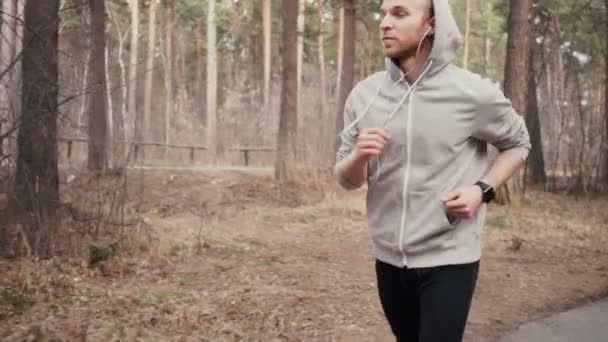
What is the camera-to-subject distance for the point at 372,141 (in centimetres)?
229

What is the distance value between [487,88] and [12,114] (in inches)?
216

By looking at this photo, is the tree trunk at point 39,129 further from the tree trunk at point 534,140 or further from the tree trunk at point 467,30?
the tree trunk at point 467,30

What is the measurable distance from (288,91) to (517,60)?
18.5 ft

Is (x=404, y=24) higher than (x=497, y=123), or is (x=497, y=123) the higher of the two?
(x=404, y=24)

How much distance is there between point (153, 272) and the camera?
689 cm

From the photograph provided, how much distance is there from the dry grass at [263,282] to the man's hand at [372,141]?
2.97 metres

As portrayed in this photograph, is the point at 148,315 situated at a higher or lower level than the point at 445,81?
lower

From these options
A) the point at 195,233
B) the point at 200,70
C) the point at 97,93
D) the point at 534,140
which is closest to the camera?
the point at 195,233

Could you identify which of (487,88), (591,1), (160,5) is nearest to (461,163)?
(487,88)

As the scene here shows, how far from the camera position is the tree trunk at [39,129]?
22.5 ft

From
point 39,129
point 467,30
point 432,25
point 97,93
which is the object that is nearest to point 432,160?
point 432,25

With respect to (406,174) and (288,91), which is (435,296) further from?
(288,91)

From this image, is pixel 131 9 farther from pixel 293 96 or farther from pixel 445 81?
pixel 445 81

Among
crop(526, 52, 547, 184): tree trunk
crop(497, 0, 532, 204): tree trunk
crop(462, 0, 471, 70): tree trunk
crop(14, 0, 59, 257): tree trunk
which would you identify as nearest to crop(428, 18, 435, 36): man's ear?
crop(14, 0, 59, 257): tree trunk
